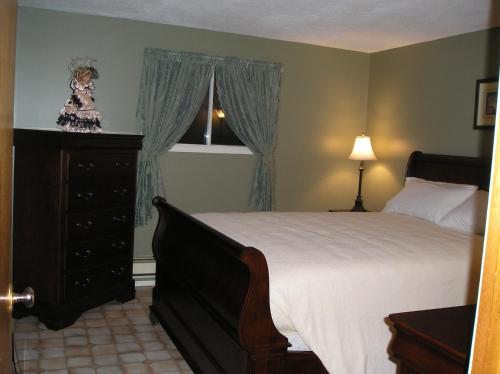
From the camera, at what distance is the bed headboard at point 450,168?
4.02 meters

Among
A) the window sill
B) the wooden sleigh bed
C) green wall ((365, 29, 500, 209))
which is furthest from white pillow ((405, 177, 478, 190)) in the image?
the window sill

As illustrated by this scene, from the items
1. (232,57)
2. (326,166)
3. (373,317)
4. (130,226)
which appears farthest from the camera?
(326,166)

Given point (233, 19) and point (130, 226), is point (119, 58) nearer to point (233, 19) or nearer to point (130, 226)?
point (233, 19)

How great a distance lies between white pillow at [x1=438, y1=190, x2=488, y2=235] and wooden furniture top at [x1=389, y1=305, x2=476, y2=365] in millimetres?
2148

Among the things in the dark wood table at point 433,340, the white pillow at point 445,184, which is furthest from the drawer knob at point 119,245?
the dark wood table at point 433,340

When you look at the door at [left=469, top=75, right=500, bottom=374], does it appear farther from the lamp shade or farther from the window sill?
the lamp shade

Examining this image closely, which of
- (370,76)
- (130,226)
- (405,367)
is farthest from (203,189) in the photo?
(405,367)

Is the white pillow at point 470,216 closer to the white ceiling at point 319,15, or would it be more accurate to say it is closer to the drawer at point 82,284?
the white ceiling at point 319,15

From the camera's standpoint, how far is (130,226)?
4113mm

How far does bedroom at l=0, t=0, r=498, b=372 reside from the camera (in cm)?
427

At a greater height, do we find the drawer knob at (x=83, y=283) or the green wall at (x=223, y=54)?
the green wall at (x=223, y=54)

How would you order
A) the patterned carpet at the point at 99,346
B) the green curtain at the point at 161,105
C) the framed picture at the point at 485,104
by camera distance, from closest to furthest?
the patterned carpet at the point at 99,346, the framed picture at the point at 485,104, the green curtain at the point at 161,105

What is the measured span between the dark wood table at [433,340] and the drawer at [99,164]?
275 centimetres

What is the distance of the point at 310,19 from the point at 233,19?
2.17ft
